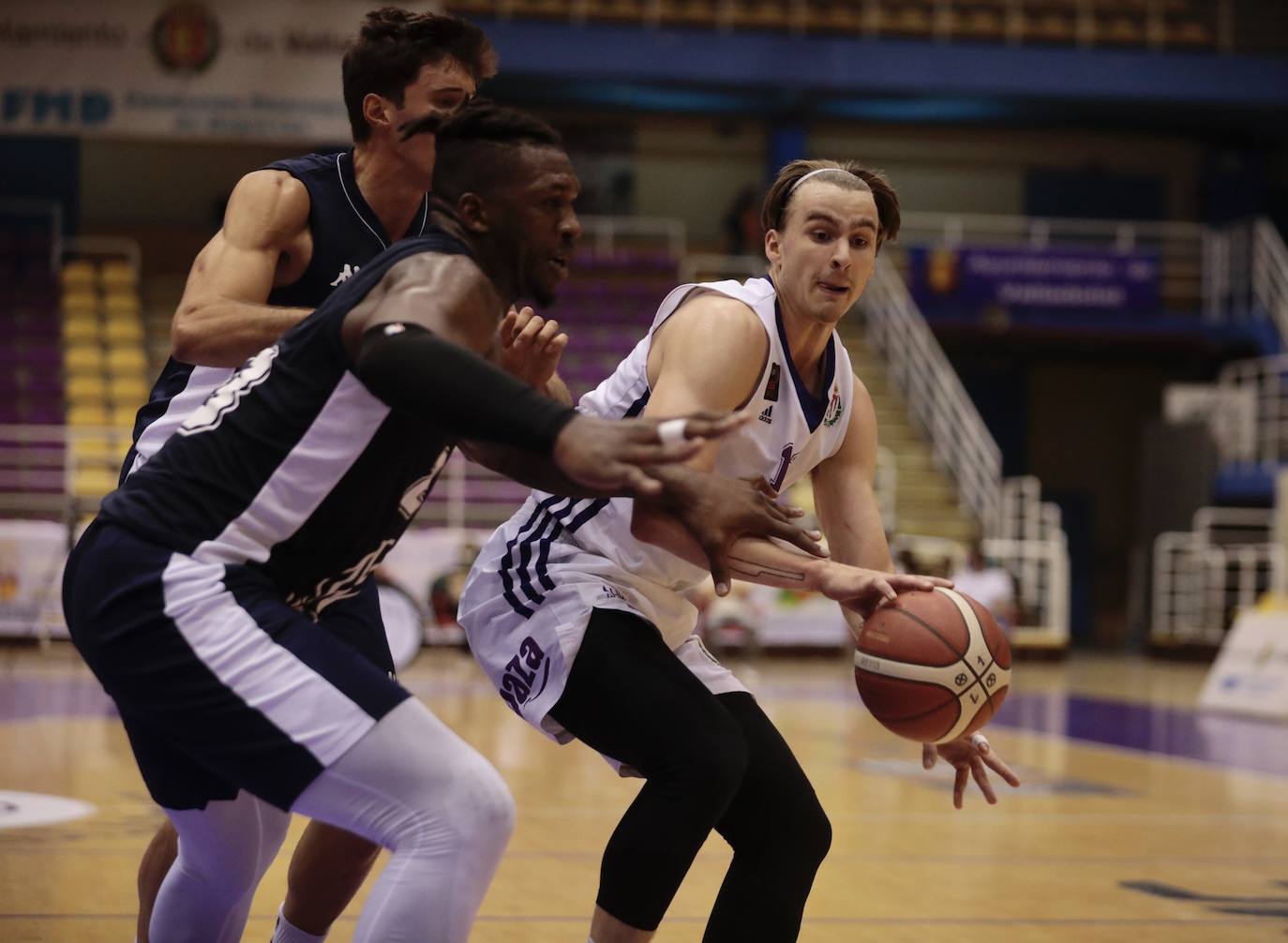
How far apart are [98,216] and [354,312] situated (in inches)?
904

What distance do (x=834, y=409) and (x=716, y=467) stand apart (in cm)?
31

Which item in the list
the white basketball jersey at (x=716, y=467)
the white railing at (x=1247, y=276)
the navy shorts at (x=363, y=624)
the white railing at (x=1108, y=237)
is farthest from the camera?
the white railing at (x=1108, y=237)

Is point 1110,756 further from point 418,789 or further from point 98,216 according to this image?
point 98,216

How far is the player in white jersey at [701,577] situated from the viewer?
130 inches

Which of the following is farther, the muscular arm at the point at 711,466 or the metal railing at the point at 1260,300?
the metal railing at the point at 1260,300

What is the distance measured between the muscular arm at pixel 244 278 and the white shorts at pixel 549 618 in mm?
746

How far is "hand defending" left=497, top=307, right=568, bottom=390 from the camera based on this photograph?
119 inches

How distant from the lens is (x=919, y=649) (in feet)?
11.0

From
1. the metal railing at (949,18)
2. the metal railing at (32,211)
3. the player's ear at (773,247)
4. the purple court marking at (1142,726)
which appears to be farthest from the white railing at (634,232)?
the player's ear at (773,247)

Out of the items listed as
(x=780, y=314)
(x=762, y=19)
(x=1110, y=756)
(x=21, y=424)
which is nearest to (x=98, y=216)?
(x=21, y=424)

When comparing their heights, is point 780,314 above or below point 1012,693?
above

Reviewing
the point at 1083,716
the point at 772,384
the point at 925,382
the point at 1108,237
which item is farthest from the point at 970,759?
the point at 1108,237

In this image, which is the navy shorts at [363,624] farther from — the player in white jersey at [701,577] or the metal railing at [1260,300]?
the metal railing at [1260,300]

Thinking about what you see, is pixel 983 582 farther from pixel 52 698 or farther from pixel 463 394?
pixel 463 394
